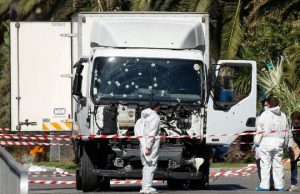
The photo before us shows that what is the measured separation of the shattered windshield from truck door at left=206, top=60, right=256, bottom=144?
1.33 ft

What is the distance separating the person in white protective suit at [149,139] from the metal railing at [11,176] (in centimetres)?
630

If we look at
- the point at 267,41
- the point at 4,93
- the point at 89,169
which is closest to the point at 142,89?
the point at 89,169

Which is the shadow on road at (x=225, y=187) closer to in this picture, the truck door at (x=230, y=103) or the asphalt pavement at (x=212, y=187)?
the asphalt pavement at (x=212, y=187)

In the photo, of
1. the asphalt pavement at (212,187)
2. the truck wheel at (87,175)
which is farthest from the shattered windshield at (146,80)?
the asphalt pavement at (212,187)

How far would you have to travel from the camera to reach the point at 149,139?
62.4 feet

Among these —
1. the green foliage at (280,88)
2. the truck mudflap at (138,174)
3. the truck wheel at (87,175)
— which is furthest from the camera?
the green foliage at (280,88)

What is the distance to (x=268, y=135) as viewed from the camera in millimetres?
20531

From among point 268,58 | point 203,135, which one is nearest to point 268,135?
point 203,135

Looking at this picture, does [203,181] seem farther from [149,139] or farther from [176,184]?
[149,139]

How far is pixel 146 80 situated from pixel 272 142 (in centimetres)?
254

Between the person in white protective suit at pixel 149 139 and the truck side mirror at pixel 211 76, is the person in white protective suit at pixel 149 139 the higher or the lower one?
the lower one

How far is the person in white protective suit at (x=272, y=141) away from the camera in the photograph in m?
20.5

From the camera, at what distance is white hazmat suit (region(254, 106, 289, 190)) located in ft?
67.3

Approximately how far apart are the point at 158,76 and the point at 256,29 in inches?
694
